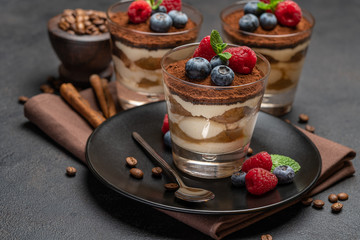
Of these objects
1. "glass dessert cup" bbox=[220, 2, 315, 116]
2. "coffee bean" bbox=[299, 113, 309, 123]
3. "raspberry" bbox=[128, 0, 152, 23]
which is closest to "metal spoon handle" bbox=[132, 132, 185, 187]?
"raspberry" bbox=[128, 0, 152, 23]

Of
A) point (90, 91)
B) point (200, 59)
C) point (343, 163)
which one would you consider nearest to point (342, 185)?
point (343, 163)

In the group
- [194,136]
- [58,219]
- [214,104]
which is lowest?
[58,219]

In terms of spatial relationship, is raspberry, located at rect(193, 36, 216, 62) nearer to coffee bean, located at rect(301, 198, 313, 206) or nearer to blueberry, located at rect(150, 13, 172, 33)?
blueberry, located at rect(150, 13, 172, 33)

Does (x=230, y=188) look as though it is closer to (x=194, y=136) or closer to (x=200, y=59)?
(x=194, y=136)

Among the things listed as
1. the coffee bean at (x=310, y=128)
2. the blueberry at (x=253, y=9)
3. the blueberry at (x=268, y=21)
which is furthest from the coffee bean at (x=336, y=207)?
the blueberry at (x=253, y=9)

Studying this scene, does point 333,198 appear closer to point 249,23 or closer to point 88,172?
point 249,23

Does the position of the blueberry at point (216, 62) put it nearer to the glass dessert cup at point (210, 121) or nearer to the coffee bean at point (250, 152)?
the glass dessert cup at point (210, 121)
